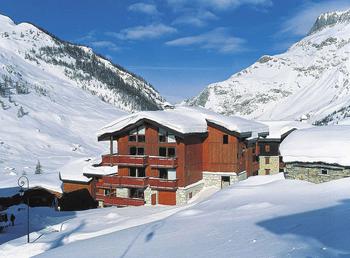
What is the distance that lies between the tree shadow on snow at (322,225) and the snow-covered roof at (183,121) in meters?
17.6

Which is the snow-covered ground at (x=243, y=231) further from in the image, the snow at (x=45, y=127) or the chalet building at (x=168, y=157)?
the snow at (x=45, y=127)

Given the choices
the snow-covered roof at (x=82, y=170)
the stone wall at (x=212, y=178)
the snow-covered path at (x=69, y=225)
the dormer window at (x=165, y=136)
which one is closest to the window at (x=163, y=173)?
the dormer window at (x=165, y=136)

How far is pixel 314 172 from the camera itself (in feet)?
84.4

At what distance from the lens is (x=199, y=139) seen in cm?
3656

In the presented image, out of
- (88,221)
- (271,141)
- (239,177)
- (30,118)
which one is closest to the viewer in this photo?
(88,221)

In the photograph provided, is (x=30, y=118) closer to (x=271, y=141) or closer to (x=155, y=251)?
(x=271, y=141)

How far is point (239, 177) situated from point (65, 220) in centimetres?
1532

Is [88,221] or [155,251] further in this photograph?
[88,221]

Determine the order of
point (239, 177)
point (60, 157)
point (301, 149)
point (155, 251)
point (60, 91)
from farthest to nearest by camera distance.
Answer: point (60, 91), point (60, 157), point (239, 177), point (301, 149), point (155, 251)

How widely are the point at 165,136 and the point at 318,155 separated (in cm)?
1331

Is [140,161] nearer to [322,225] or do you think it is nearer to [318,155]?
[318,155]


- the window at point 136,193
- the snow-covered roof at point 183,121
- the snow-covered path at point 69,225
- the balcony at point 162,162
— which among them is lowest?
the snow-covered path at point 69,225

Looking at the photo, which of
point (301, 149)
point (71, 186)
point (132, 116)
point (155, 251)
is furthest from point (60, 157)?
point (155, 251)

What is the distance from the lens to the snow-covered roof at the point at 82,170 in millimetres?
37656
